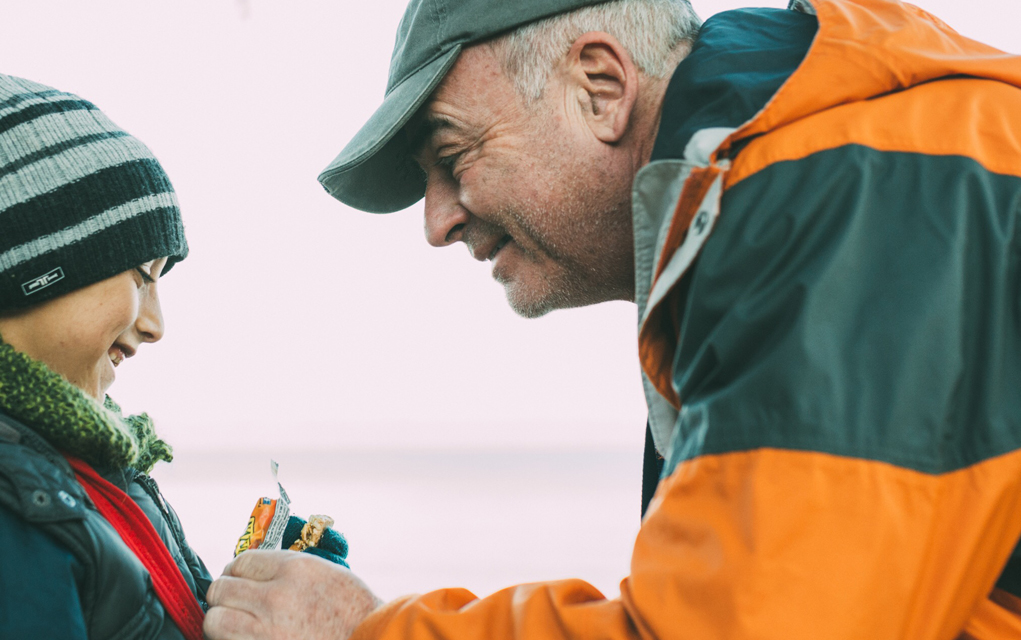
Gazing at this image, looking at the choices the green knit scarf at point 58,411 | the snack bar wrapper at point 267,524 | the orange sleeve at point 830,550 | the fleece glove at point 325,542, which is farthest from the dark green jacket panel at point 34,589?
the orange sleeve at point 830,550

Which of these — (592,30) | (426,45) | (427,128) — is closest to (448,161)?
(427,128)

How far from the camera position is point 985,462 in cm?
61

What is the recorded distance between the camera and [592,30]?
1.12 meters

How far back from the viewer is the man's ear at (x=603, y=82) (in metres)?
1.10

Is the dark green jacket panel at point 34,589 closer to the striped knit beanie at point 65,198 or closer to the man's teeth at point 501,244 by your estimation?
the striped knit beanie at point 65,198

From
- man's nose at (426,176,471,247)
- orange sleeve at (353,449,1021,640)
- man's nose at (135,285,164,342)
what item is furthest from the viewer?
man's nose at (426,176,471,247)

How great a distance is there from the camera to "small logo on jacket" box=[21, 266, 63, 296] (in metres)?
0.93

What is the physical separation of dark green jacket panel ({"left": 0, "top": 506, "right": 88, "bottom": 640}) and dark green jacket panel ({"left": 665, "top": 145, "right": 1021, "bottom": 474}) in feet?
1.94

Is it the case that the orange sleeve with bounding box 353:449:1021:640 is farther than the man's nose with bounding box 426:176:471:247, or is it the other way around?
the man's nose with bounding box 426:176:471:247

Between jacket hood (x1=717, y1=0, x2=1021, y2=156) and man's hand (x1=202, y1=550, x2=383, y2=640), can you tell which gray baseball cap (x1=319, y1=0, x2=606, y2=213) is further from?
man's hand (x1=202, y1=550, x2=383, y2=640)

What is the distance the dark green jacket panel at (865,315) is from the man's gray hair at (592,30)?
461mm

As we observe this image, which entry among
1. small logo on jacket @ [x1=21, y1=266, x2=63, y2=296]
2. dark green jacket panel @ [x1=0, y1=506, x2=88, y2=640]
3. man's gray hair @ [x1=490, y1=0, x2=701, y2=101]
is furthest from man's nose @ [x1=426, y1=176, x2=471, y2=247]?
dark green jacket panel @ [x1=0, y1=506, x2=88, y2=640]

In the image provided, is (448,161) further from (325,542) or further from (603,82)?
(325,542)

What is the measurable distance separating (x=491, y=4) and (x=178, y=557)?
0.88 m
